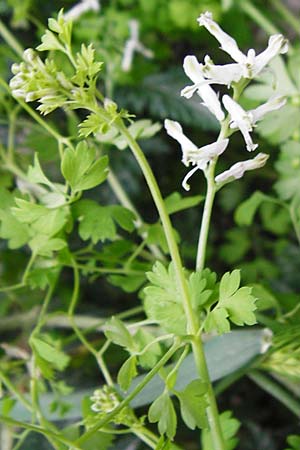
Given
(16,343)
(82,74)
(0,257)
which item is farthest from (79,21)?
(82,74)

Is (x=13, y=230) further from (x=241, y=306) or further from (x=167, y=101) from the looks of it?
(x=167, y=101)

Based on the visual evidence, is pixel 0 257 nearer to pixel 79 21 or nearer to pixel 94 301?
pixel 94 301

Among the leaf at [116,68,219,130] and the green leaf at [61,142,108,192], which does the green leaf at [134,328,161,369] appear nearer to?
the green leaf at [61,142,108,192]

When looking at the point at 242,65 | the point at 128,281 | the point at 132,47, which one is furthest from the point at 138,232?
the point at 132,47

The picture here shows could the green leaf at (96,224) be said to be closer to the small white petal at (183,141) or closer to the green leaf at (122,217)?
the green leaf at (122,217)

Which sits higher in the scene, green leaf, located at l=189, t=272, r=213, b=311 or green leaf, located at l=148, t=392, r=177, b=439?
green leaf, located at l=189, t=272, r=213, b=311

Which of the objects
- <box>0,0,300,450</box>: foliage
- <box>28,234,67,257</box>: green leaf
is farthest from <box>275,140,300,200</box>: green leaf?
<box>28,234,67,257</box>: green leaf

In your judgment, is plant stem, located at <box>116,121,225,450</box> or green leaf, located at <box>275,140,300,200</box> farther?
green leaf, located at <box>275,140,300,200</box>
